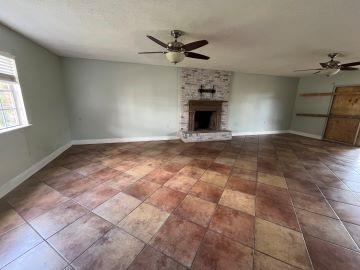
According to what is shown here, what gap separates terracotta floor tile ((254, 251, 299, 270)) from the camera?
133 centimetres

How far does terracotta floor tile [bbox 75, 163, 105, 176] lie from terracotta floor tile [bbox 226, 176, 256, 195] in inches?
99.0

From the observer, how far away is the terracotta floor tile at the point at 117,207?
6.19 ft

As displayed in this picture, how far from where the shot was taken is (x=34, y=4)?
1857 millimetres

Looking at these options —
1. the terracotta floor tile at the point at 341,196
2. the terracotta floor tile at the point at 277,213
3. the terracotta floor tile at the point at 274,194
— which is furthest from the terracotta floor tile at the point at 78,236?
the terracotta floor tile at the point at 341,196

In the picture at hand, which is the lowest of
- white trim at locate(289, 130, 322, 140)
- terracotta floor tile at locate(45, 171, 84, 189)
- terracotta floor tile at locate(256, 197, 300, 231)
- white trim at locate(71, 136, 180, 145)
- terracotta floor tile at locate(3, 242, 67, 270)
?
terracotta floor tile at locate(3, 242, 67, 270)

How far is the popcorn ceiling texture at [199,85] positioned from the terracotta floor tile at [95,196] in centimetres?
351

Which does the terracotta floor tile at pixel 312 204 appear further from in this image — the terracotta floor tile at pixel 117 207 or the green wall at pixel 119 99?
the green wall at pixel 119 99

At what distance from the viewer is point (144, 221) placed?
1818 mm

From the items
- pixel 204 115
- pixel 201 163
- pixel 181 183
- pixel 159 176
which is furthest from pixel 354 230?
pixel 204 115

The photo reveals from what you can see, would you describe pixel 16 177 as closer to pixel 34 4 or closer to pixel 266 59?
pixel 34 4

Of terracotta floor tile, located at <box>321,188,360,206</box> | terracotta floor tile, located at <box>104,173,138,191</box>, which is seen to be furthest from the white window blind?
terracotta floor tile, located at <box>321,188,360,206</box>

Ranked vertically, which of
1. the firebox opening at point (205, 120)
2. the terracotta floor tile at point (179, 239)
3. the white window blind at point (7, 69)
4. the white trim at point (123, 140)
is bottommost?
the terracotta floor tile at point (179, 239)

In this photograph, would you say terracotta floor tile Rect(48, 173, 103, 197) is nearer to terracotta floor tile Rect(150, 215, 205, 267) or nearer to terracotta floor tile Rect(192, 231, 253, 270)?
terracotta floor tile Rect(150, 215, 205, 267)

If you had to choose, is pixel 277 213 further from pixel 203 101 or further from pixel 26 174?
pixel 203 101
